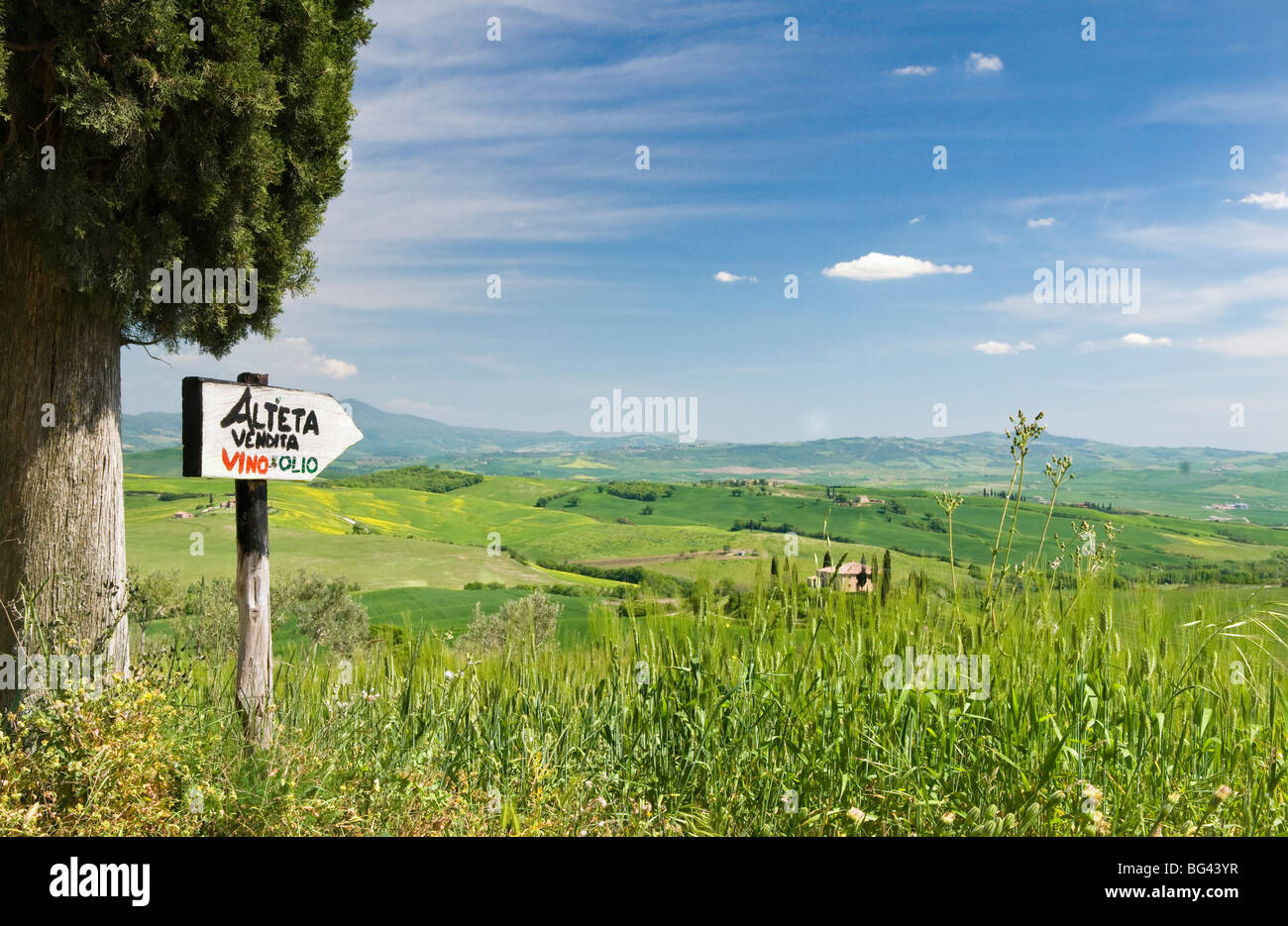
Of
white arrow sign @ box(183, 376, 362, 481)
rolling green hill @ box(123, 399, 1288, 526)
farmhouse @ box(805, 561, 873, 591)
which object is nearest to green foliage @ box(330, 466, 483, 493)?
rolling green hill @ box(123, 399, 1288, 526)

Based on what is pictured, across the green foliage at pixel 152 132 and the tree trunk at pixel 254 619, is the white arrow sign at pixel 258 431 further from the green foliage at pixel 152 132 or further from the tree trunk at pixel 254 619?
the green foliage at pixel 152 132

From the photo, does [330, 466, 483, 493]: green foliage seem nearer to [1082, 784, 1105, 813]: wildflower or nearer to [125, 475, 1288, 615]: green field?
[125, 475, 1288, 615]: green field

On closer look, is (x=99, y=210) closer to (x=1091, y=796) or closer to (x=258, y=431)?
(x=258, y=431)

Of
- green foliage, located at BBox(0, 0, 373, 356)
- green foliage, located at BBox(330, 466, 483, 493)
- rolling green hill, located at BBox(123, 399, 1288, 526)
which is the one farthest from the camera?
rolling green hill, located at BBox(123, 399, 1288, 526)

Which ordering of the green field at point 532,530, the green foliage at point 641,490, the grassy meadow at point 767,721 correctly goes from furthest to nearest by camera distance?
the green foliage at point 641,490
the green field at point 532,530
the grassy meadow at point 767,721

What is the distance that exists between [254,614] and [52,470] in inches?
56.6

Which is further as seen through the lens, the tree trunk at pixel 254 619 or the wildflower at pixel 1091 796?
the tree trunk at pixel 254 619

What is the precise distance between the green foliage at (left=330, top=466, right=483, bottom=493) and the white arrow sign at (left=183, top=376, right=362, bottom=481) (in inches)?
2114

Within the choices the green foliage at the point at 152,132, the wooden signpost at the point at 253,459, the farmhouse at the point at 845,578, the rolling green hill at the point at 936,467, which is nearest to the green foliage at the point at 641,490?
the rolling green hill at the point at 936,467

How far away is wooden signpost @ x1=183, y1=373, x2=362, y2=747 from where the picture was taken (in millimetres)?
4016

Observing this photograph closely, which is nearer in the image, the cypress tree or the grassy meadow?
the grassy meadow

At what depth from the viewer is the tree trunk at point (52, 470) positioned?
429 cm

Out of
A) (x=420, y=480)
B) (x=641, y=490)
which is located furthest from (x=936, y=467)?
(x=420, y=480)
